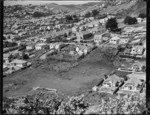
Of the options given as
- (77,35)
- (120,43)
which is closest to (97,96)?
(120,43)

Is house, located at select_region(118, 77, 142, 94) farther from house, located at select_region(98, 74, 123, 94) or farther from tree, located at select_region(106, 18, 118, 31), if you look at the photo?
tree, located at select_region(106, 18, 118, 31)

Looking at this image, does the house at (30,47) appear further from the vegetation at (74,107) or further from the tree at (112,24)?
the vegetation at (74,107)

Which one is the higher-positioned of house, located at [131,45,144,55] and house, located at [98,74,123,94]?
house, located at [131,45,144,55]

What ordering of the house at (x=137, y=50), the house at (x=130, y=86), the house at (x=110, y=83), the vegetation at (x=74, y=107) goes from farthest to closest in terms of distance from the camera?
the house at (x=137, y=50), the house at (x=110, y=83), the house at (x=130, y=86), the vegetation at (x=74, y=107)

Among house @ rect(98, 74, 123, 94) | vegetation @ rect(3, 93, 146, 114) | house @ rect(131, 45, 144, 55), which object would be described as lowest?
house @ rect(98, 74, 123, 94)

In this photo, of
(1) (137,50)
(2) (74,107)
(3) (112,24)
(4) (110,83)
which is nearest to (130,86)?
(4) (110,83)

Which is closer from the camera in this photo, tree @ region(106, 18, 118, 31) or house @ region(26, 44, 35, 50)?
house @ region(26, 44, 35, 50)

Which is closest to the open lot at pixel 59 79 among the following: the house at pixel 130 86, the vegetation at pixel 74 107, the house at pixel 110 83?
the house at pixel 110 83

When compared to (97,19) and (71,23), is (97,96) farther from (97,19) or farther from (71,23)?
(97,19)

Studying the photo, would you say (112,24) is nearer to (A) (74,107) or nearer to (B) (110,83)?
(B) (110,83)

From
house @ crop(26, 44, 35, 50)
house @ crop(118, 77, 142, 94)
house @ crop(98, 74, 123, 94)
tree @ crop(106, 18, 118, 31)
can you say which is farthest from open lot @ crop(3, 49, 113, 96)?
tree @ crop(106, 18, 118, 31)
